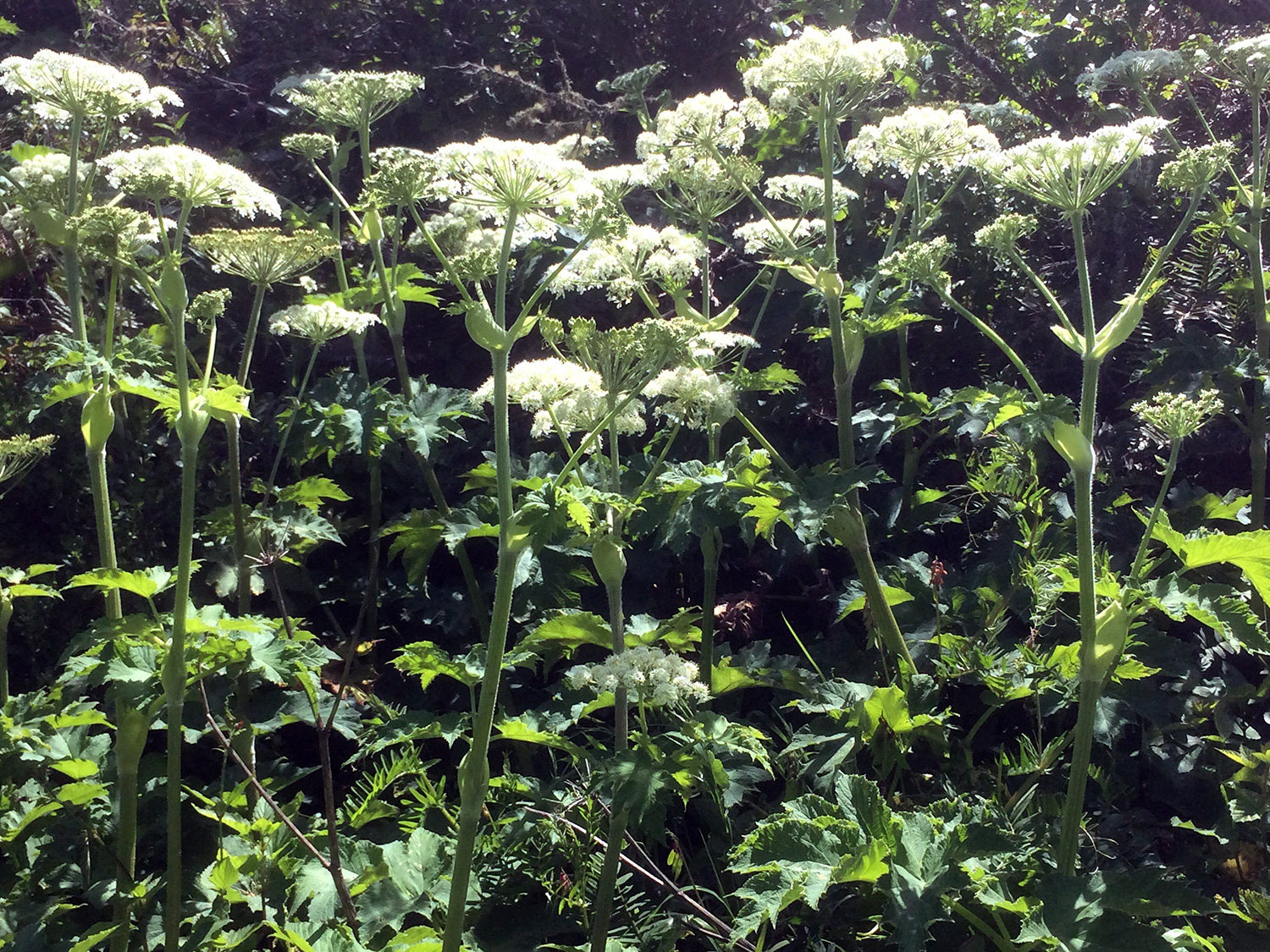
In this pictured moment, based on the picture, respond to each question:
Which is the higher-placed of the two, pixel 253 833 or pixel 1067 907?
pixel 1067 907

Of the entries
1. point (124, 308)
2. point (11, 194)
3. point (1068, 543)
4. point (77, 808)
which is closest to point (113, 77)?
point (11, 194)

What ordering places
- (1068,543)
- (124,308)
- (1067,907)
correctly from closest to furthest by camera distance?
(1067,907), (1068,543), (124,308)

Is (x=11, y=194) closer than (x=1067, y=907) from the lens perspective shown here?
No

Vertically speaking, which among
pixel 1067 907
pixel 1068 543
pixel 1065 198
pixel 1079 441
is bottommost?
pixel 1067 907

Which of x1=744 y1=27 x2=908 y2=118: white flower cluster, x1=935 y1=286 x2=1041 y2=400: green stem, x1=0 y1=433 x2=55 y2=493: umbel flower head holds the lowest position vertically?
x1=0 y1=433 x2=55 y2=493: umbel flower head

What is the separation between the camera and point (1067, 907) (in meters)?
1.84

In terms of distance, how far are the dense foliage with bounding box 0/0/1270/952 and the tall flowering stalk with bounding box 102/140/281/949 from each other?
0.5 inches

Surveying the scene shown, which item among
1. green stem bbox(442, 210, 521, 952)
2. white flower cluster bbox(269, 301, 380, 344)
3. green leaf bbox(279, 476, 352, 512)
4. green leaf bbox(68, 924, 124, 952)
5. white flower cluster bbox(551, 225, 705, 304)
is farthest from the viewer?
white flower cluster bbox(269, 301, 380, 344)

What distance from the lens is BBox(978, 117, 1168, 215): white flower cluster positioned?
2150mm

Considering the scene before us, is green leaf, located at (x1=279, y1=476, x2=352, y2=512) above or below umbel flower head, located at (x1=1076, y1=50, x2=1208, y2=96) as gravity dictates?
below

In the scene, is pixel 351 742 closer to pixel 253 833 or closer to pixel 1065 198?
pixel 253 833

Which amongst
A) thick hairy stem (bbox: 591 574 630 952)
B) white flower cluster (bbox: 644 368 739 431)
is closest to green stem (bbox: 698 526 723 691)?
white flower cluster (bbox: 644 368 739 431)

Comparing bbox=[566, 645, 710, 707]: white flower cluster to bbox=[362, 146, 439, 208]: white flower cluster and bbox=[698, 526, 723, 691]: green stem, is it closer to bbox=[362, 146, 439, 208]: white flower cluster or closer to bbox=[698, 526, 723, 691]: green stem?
bbox=[698, 526, 723, 691]: green stem

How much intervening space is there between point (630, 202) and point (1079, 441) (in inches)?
130
